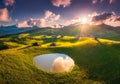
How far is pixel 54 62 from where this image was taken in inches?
3076

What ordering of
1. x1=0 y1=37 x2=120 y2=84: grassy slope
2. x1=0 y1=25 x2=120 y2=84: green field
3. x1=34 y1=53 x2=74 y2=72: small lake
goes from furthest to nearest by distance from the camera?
x1=34 y1=53 x2=74 y2=72: small lake < x1=0 y1=37 x2=120 y2=84: grassy slope < x1=0 y1=25 x2=120 y2=84: green field

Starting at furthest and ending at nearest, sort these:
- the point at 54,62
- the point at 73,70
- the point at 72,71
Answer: the point at 54,62, the point at 73,70, the point at 72,71

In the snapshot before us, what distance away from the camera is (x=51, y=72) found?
65625mm

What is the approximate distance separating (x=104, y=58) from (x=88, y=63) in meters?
11.4

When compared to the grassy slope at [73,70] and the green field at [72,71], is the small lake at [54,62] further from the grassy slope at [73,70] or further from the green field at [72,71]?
the grassy slope at [73,70]

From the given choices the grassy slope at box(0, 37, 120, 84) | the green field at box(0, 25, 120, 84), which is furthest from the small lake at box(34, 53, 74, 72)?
the grassy slope at box(0, 37, 120, 84)

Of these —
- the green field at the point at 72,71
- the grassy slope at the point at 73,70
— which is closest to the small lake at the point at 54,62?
the green field at the point at 72,71

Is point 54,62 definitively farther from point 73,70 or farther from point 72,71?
point 72,71

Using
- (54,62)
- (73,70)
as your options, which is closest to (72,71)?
(73,70)

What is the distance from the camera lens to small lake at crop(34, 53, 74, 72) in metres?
70.6

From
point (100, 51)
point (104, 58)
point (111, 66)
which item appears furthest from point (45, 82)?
point (100, 51)

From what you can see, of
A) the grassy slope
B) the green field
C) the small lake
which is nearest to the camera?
the green field

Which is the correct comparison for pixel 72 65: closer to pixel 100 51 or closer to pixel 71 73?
pixel 71 73

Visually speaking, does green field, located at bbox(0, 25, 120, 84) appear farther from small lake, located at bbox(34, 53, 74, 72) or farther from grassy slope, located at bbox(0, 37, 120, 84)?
small lake, located at bbox(34, 53, 74, 72)
